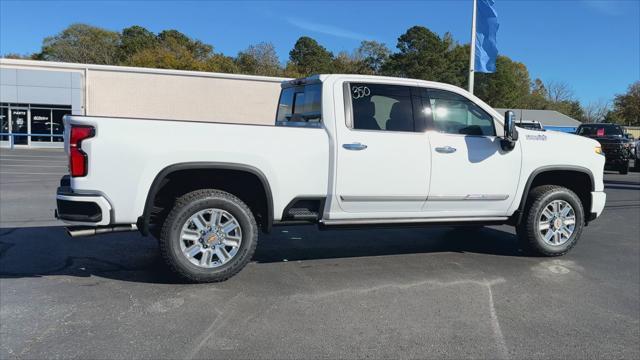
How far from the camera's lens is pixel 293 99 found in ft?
20.6

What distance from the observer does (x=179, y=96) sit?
31953 millimetres

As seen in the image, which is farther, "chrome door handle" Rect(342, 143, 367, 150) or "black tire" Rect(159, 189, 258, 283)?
"chrome door handle" Rect(342, 143, 367, 150)

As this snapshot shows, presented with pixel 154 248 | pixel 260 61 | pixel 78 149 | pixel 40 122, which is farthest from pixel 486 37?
pixel 260 61

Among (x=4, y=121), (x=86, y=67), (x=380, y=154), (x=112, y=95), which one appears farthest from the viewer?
(x=112, y=95)

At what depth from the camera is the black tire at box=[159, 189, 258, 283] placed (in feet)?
15.3

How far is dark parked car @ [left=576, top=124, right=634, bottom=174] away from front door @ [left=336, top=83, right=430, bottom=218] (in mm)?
15455

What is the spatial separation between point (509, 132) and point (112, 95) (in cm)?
3019

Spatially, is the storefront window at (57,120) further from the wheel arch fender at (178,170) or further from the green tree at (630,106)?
the green tree at (630,106)

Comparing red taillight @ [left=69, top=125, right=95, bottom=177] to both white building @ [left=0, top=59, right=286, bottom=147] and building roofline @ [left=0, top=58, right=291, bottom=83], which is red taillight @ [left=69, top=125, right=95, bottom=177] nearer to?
white building @ [left=0, top=59, right=286, bottom=147]

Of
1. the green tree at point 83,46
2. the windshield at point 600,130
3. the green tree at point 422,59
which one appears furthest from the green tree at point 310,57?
the windshield at point 600,130

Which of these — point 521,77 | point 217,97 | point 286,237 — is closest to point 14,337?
Result: point 286,237

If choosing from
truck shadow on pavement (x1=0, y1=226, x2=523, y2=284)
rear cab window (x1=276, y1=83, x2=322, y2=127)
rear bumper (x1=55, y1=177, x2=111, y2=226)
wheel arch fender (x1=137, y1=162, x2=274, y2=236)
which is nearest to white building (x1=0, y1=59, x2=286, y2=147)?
truck shadow on pavement (x1=0, y1=226, x2=523, y2=284)

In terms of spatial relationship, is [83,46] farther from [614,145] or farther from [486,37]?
[614,145]

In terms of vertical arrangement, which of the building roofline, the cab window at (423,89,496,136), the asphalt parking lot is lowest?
the asphalt parking lot
